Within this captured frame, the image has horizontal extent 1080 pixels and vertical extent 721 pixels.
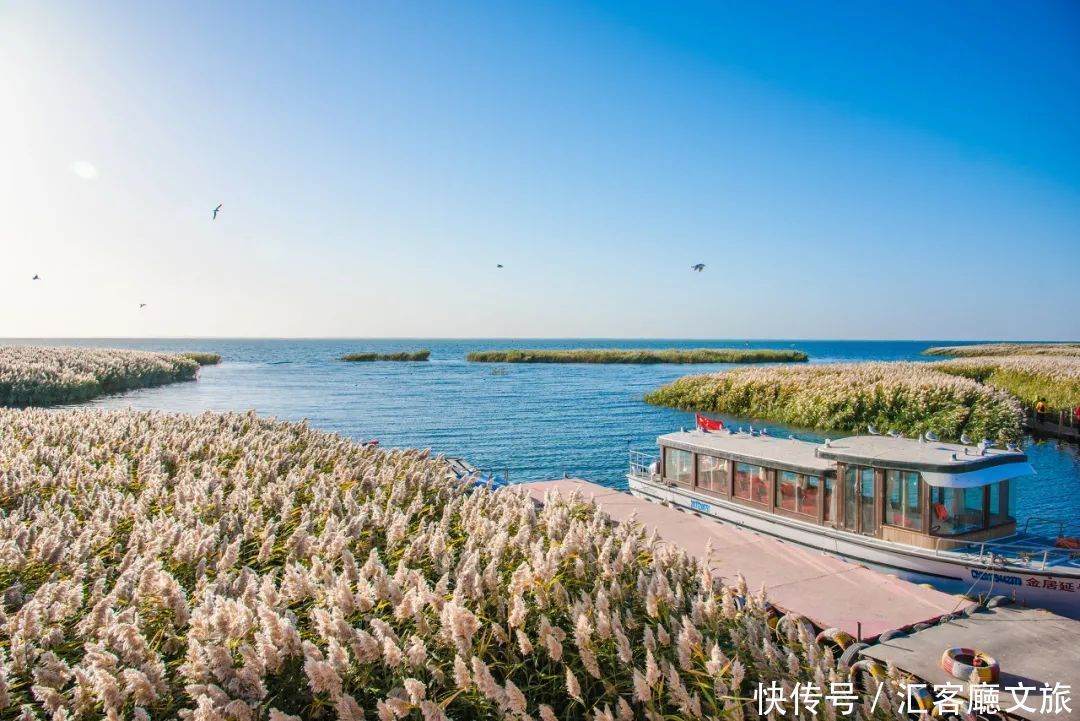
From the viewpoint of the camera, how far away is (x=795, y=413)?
3875cm

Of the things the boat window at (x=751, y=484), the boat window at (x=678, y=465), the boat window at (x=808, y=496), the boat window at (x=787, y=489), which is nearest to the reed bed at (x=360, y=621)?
the boat window at (x=808, y=496)

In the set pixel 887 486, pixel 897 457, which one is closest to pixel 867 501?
pixel 887 486

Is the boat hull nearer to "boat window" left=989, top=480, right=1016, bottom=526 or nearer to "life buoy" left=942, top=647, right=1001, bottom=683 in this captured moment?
"boat window" left=989, top=480, right=1016, bottom=526

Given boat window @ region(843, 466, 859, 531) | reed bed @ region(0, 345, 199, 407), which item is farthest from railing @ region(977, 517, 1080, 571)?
reed bed @ region(0, 345, 199, 407)

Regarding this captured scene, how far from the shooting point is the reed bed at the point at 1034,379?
38316 millimetres

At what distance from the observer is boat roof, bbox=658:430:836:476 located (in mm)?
13855

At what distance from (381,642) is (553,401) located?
45.6 meters

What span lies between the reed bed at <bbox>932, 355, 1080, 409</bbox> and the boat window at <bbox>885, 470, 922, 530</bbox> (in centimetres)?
3293

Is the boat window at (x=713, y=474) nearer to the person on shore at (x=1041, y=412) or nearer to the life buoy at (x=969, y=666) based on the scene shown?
the life buoy at (x=969, y=666)

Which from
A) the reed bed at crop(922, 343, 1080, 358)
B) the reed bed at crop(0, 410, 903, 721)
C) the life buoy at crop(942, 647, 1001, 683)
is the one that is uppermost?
the reed bed at crop(922, 343, 1080, 358)

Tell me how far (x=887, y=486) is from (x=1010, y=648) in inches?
204

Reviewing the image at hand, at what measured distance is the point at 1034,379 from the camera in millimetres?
43406

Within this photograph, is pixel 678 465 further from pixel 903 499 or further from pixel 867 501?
pixel 903 499

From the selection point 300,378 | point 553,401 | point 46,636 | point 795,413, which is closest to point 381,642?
point 46,636
